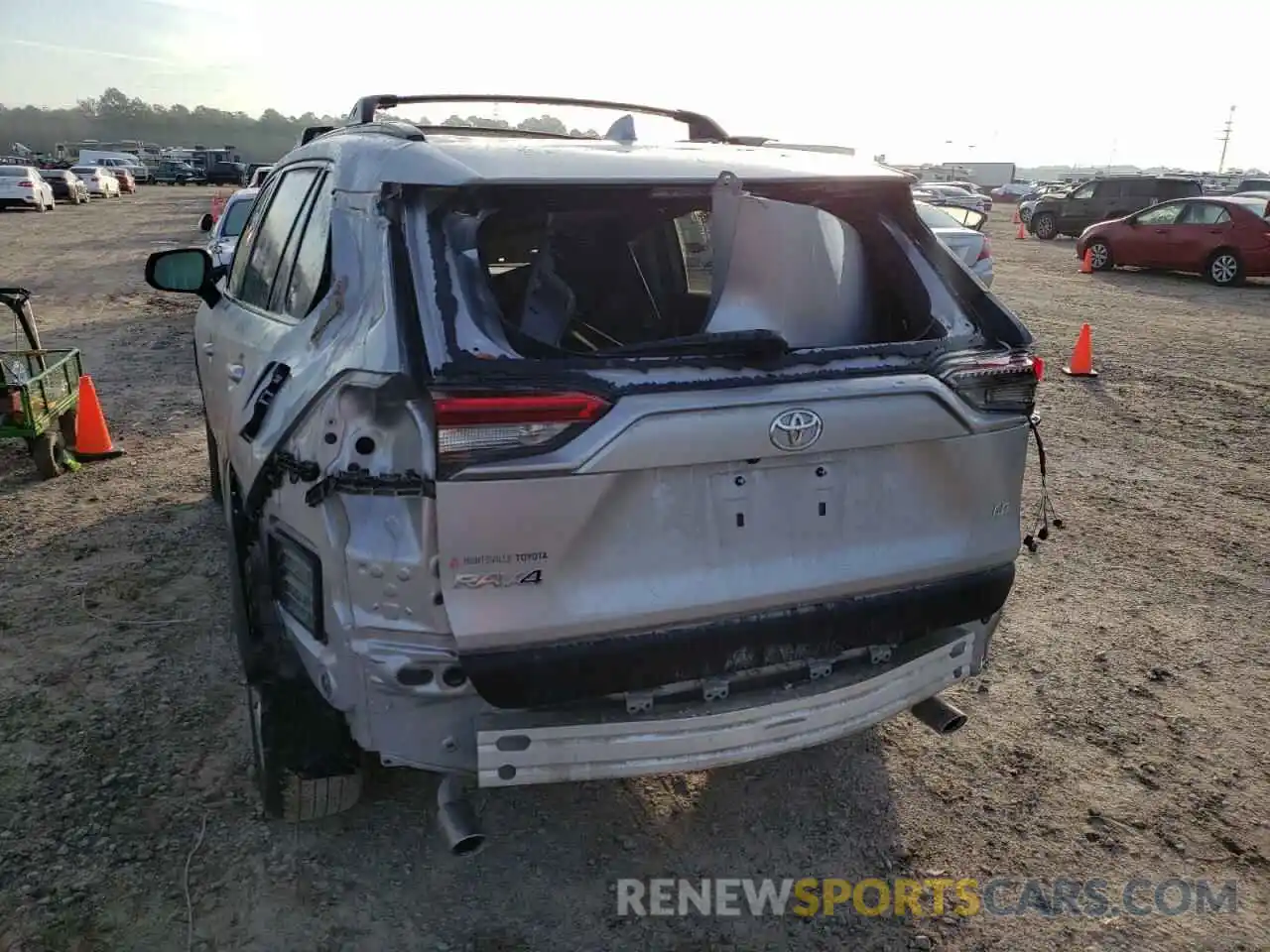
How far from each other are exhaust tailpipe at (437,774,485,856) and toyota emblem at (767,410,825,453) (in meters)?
1.20

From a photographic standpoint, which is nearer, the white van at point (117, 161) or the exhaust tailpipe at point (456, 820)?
the exhaust tailpipe at point (456, 820)

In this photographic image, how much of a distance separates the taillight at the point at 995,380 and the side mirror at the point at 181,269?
3258mm

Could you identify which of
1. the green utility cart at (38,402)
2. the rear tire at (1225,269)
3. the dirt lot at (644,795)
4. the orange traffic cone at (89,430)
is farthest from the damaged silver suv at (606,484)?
the rear tire at (1225,269)

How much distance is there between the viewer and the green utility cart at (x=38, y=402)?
243 inches

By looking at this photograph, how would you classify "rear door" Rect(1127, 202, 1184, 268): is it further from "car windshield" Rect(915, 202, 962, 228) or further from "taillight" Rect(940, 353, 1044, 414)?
"taillight" Rect(940, 353, 1044, 414)

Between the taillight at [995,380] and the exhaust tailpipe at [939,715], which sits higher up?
the taillight at [995,380]

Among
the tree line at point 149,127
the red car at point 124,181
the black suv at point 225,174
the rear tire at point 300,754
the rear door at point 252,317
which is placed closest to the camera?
the rear tire at point 300,754

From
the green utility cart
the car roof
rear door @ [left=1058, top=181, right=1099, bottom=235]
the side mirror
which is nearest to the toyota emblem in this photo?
the car roof

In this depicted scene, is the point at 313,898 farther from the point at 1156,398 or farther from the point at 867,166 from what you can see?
the point at 1156,398

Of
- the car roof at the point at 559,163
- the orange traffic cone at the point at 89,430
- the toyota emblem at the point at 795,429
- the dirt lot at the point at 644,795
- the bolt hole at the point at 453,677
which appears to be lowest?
the dirt lot at the point at 644,795

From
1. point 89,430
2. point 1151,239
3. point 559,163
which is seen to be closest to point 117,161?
point 1151,239

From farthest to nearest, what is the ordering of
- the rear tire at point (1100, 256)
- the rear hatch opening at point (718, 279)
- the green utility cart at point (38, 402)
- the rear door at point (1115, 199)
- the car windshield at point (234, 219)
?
the rear door at point (1115, 199) → the rear tire at point (1100, 256) → the car windshield at point (234, 219) → the green utility cart at point (38, 402) → the rear hatch opening at point (718, 279)

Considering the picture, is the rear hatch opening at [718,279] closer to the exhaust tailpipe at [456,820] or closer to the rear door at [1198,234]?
the exhaust tailpipe at [456,820]

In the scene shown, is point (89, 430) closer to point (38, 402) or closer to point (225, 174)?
point (38, 402)
